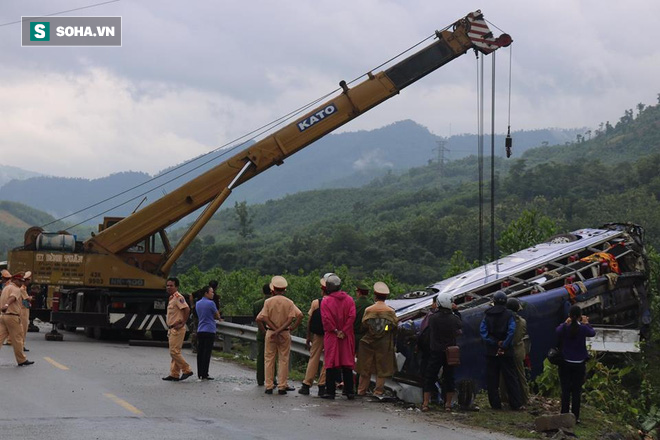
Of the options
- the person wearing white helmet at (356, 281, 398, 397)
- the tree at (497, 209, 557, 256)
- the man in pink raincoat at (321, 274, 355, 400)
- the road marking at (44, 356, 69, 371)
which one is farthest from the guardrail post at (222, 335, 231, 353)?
the tree at (497, 209, 557, 256)

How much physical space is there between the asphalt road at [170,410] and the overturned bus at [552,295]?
127 centimetres

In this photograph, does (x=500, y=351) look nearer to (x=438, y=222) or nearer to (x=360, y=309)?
(x=360, y=309)

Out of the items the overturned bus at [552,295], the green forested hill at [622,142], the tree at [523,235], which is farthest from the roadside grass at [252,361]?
the green forested hill at [622,142]

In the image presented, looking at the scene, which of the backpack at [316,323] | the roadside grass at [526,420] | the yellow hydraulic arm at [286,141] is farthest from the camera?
the yellow hydraulic arm at [286,141]

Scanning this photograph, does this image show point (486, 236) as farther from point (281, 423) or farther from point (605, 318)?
point (281, 423)

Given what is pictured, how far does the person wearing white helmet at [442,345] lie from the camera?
1265 centimetres

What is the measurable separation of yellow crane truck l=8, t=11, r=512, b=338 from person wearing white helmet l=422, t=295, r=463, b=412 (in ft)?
34.4

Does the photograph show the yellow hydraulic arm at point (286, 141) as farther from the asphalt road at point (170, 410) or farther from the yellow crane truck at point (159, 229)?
the asphalt road at point (170, 410)

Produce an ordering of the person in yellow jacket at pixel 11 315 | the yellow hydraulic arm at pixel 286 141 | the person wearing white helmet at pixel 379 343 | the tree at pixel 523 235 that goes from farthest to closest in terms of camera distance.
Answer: the tree at pixel 523 235 → the yellow hydraulic arm at pixel 286 141 → the person in yellow jacket at pixel 11 315 → the person wearing white helmet at pixel 379 343

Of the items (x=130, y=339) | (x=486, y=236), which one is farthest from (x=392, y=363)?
(x=486, y=236)

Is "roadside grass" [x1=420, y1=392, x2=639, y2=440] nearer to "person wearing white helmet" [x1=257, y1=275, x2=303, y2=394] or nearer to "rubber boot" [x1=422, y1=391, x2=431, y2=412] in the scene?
"rubber boot" [x1=422, y1=391, x2=431, y2=412]

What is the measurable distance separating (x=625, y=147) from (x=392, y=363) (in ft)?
481

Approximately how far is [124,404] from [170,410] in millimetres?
719

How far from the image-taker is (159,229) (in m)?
23.5
